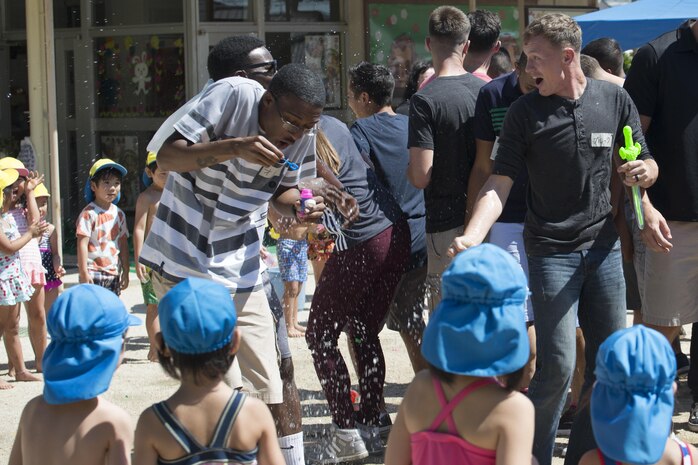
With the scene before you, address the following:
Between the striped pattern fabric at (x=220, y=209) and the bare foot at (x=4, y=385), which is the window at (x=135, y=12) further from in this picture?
the striped pattern fabric at (x=220, y=209)

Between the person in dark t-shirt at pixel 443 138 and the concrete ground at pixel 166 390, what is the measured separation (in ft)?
3.75

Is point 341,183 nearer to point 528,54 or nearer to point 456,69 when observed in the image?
point 456,69

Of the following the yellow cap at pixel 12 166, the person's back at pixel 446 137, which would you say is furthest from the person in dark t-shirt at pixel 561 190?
the yellow cap at pixel 12 166

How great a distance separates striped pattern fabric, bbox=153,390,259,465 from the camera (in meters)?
2.90

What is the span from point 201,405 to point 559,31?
7.23 feet

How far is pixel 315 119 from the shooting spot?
13.0ft

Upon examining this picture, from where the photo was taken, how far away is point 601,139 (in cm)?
427

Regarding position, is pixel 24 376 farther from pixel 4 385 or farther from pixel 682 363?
pixel 682 363

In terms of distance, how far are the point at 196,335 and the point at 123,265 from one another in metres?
4.57

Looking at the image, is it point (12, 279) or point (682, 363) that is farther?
point (12, 279)

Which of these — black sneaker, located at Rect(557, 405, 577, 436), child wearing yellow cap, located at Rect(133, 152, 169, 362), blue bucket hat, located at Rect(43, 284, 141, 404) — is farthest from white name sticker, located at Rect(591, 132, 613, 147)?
child wearing yellow cap, located at Rect(133, 152, 169, 362)

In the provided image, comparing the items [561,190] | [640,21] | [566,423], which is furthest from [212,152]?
[640,21]

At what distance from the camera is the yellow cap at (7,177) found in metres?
6.59

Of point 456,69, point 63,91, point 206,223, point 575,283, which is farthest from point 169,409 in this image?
point 63,91
